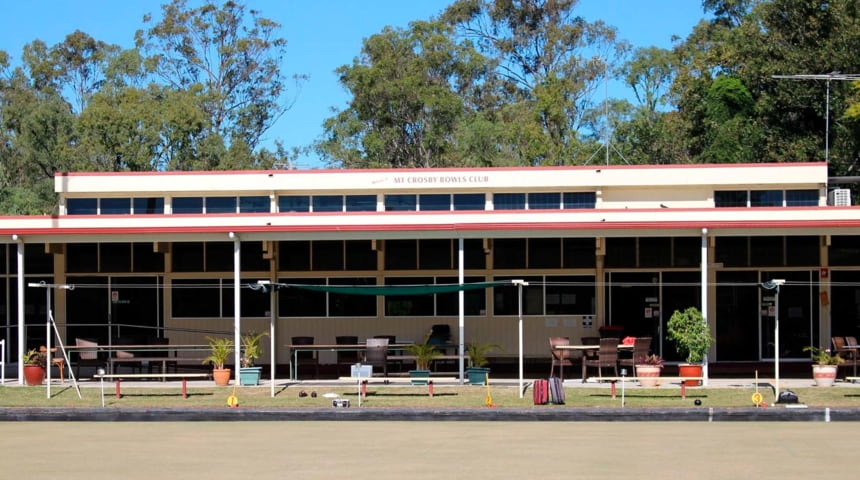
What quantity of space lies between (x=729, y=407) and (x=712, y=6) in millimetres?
46581

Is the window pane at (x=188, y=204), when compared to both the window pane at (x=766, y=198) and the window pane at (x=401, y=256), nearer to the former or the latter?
the window pane at (x=401, y=256)

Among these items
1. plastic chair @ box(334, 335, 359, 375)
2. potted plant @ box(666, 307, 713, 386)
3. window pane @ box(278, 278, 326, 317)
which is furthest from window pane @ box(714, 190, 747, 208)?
window pane @ box(278, 278, 326, 317)

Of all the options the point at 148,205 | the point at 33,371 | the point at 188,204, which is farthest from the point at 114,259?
the point at 33,371

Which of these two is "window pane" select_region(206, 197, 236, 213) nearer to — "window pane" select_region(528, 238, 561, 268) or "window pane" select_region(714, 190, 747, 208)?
"window pane" select_region(528, 238, 561, 268)

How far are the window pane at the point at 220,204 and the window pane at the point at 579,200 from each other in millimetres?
8254

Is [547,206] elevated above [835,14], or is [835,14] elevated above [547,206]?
[835,14]

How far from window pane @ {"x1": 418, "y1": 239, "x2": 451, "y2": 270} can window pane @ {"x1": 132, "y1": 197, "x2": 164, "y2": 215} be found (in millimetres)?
7292

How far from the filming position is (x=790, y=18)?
46.8m

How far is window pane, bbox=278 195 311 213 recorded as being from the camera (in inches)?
1123

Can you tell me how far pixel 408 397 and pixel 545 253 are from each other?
729 cm

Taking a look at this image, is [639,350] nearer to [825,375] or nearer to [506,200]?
[825,375]
